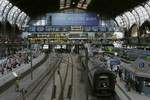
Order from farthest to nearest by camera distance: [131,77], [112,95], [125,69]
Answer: [125,69] → [131,77] → [112,95]

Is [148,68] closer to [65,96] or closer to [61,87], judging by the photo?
[65,96]

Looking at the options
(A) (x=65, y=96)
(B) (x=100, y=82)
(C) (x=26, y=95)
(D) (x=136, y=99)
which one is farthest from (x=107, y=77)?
(C) (x=26, y=95)

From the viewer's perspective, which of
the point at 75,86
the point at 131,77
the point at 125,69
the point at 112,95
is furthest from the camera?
the point at 75,86

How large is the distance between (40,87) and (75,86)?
458 cm

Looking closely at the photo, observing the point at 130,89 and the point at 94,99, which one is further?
the point at 130,89

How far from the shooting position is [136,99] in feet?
112

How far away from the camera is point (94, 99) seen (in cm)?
3638

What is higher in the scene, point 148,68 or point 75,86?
point 148,68

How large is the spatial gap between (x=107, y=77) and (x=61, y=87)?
12937mm

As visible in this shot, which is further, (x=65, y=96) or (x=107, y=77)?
(x=65, y=96)

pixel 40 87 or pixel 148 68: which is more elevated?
pixel 148 68

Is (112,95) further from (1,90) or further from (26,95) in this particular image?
(1,90)

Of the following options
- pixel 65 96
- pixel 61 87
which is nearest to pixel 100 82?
pixel 65 96

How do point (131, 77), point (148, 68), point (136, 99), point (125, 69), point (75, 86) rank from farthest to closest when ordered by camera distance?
point (75, 86)
point (125, 69)
point (131, 77)
point (148, 68)
point (136, 99)
